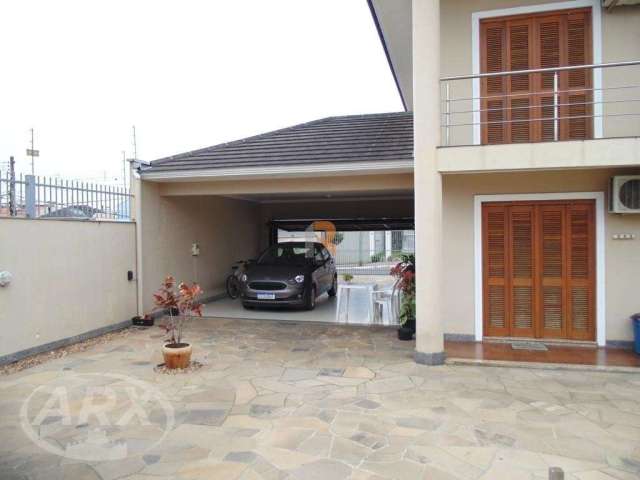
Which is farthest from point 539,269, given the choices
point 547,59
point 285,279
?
point 285,279

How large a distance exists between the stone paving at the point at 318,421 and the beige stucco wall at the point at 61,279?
726mm

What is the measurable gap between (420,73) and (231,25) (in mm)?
7893

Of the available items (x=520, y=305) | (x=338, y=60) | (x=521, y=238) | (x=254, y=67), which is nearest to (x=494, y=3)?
(x=521, y=238)

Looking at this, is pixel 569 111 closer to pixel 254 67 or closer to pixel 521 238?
pixel 521 238

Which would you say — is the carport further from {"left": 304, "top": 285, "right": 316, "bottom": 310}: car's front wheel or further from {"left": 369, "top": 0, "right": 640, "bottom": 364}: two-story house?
{"left": 369, "top": 0, "right": 640, "bottom": 364}: two-story house

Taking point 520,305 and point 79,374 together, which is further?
point 520,305

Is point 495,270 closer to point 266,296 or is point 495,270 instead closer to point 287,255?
point 266,296

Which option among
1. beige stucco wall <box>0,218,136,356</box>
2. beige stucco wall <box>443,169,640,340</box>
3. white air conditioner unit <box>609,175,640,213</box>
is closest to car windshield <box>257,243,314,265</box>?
beige stucco wall <box>0,218,136,356</box>

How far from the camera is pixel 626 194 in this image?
6.56m

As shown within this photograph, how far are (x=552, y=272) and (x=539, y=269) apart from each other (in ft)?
0.68

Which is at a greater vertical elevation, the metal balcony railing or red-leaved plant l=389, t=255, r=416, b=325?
the metal balcony railing

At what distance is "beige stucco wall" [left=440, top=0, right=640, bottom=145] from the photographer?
6.74m

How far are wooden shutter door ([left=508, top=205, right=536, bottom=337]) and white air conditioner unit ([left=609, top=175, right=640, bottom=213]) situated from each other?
1133 mm

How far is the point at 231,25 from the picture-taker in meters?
12.2
